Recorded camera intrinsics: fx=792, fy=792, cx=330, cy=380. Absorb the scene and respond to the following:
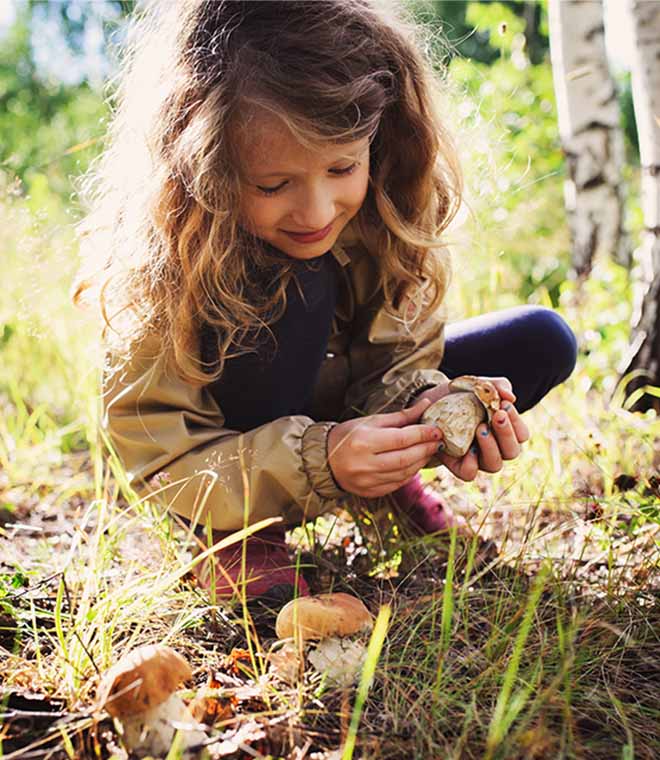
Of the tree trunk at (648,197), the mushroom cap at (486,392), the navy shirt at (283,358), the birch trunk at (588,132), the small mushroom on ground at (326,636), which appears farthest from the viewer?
the birch trunk at (588,132)

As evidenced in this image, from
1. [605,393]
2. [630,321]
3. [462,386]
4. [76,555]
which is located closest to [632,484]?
[462,386]

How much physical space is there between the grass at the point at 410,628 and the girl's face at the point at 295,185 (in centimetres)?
50

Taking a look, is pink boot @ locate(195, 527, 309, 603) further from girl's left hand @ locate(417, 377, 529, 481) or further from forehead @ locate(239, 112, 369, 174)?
forehead @ locate(239, 112, 369, 174)

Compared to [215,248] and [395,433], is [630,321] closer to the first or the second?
[395,433]

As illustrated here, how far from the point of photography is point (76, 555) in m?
1.75

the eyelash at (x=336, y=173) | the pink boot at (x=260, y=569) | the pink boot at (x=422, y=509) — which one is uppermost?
the eyelash at (x=336, y=173)

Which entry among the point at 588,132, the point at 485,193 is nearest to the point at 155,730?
the point at 485,193

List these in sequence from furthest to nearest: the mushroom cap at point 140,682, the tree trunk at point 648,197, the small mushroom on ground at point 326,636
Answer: the tree trunk at point 648,197
the small mushroom on ground at point 326,636
the mushroom cap at point 140,682

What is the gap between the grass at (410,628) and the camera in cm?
104

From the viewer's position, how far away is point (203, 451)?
157 centimetres

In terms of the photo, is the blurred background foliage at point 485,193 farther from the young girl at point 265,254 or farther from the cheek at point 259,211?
the cheek at point 259,211

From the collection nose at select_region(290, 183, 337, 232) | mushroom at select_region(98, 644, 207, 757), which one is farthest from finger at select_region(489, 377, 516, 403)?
mushroom at select_region(98, 644, 207, 757)

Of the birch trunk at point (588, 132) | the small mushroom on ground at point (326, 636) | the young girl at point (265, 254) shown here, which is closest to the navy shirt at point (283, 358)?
the young girl at point (265, 254)

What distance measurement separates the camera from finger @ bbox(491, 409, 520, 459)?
1525 mm
